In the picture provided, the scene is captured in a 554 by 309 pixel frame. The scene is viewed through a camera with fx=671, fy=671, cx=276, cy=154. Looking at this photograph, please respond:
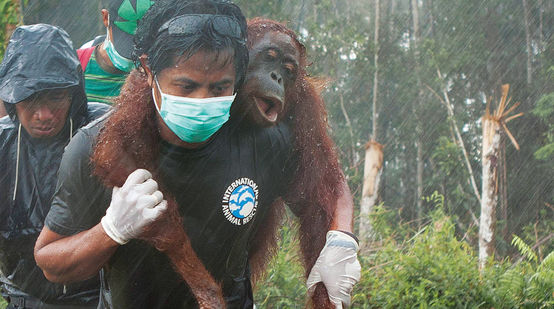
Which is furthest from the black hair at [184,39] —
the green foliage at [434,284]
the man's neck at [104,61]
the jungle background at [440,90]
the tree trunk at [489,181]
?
the jungle background at [440,90]

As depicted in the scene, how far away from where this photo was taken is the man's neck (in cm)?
362

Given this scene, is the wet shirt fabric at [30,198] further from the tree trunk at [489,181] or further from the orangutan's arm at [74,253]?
the tree trunk at [489,181]

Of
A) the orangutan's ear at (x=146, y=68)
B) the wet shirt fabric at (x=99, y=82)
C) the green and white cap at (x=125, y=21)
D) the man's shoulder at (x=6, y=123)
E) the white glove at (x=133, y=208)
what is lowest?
the white glove at (x=133, y=208)

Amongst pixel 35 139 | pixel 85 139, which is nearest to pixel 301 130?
pixel 85 139

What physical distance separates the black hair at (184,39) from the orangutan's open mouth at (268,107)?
0.38ft

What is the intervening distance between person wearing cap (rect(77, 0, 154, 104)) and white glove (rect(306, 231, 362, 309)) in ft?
5.15

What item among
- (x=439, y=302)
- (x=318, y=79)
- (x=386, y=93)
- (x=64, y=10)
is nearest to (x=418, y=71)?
(x=386, y=93)

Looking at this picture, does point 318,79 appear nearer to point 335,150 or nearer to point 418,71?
point 335,150

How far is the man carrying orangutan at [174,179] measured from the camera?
6.82ft

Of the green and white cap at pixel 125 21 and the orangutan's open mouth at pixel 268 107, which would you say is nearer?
the orangutan's open mouth at pixel 268 107

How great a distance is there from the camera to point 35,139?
3035mm

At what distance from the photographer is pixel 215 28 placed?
2.11m

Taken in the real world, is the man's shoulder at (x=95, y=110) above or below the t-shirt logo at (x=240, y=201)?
above

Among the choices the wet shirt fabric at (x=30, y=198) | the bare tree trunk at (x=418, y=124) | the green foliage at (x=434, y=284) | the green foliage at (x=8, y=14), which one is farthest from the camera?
the bare tree trunk at (x=418, y=124)
